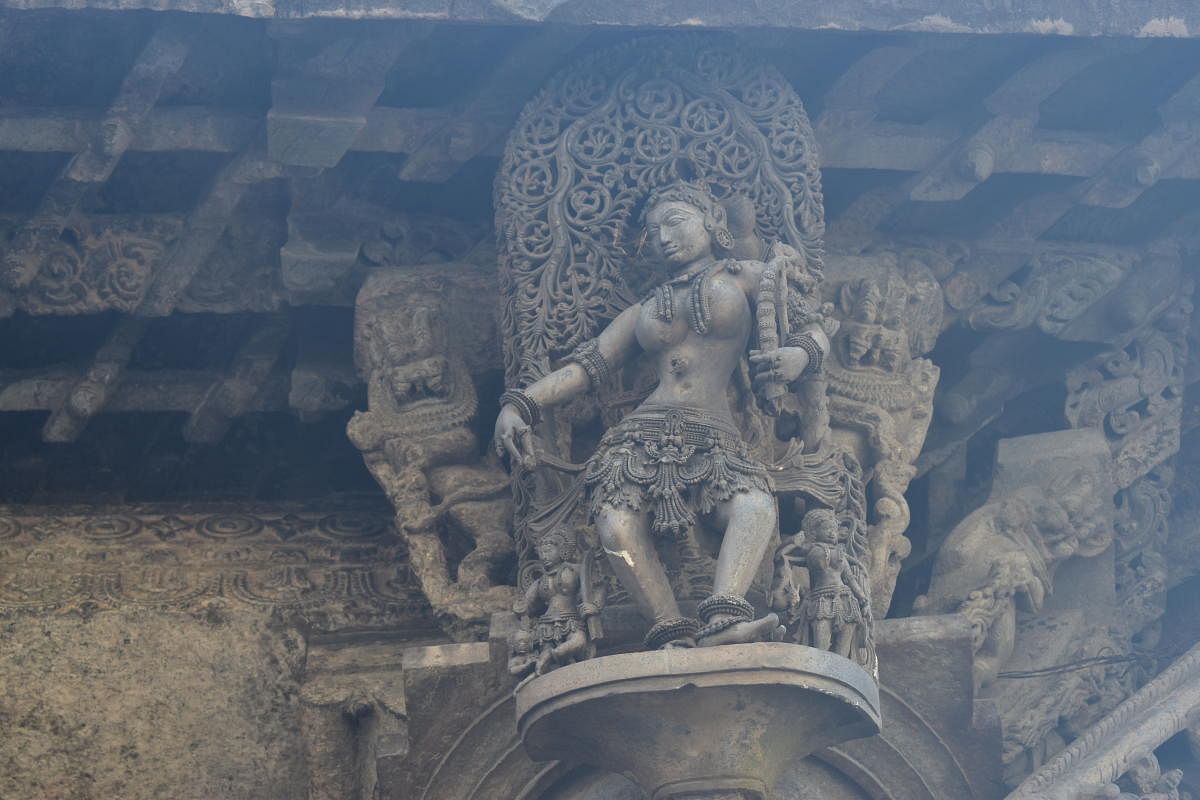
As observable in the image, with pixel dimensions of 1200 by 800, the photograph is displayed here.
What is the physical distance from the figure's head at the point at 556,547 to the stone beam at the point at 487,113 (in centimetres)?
184

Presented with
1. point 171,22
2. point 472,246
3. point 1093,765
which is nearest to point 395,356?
point 472,246

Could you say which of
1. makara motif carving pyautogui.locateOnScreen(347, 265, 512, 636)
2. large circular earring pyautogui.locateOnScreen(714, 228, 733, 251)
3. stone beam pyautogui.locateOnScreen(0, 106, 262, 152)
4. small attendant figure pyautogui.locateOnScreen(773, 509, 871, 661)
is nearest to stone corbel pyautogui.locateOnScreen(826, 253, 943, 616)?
small attendant figure pyautogui.locateOnScreen(773, 509, 871, 661)

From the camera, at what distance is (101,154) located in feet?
Result: 33.5

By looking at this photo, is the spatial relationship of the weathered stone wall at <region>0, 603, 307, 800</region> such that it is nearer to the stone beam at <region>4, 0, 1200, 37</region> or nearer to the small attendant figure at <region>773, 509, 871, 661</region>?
the small attendant figure at <region>773, 509, 871, 661</region>

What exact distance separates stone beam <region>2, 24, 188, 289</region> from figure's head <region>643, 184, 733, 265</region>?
74.0 inches

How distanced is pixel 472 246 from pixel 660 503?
2.17m

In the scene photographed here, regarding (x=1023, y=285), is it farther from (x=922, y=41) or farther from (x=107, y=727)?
(x=107, y=727)

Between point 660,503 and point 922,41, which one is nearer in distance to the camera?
point 660,503

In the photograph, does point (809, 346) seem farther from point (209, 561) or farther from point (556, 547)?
point (209, 561)

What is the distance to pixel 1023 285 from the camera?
11.0 metres

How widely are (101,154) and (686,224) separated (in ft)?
7.50

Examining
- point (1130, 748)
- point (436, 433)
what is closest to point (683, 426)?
point (436, 433)

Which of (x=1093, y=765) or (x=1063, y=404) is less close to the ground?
(x=1063, y=404)

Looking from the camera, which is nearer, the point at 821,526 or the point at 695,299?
the point at 821,526
